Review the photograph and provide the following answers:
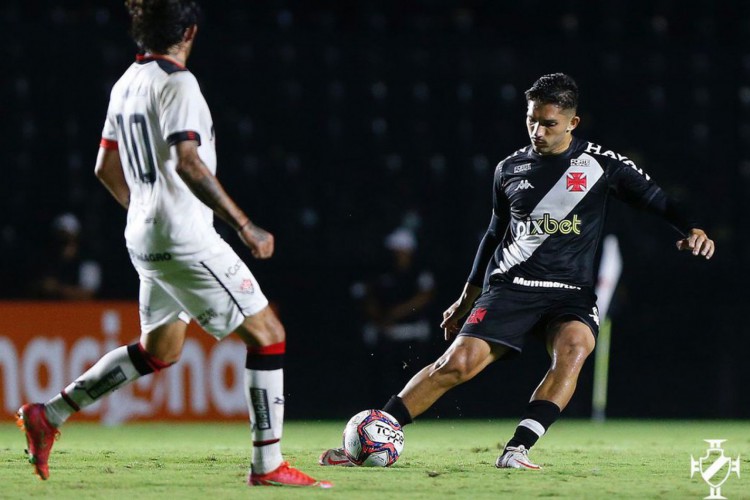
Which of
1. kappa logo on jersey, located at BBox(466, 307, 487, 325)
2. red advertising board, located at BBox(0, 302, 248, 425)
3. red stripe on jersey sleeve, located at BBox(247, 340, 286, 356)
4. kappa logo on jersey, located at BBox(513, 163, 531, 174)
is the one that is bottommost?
red advertising board, located at BBox(0, 302, 248, 425)

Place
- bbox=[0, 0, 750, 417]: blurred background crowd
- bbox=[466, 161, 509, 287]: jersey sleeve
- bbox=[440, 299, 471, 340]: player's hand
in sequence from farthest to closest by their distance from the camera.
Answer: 1. bbox=[0, 0, 750, 417]: blurred background crowd
2. bbox=[440, 299, 471, 340]: player's hand
3. bbox=[466, 161, 509, 287]: jersey sleeve

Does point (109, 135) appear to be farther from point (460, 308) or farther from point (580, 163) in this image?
point (580, 163)

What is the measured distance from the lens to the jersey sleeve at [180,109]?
4.97 metres

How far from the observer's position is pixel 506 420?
40.8ft

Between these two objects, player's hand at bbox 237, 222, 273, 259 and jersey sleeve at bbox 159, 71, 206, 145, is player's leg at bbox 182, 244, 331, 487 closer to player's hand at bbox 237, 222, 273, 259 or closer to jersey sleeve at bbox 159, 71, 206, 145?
player's hand at bbox 237, 222, 273, 259

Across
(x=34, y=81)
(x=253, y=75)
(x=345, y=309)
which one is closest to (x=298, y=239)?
(x=345, y=309)

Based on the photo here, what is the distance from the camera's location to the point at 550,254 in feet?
21.2

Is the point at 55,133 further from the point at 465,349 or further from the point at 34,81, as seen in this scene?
the point at 465,349

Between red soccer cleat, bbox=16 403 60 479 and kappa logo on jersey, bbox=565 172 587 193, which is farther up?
kappa logo on jersey, bbox=565 172 587 193

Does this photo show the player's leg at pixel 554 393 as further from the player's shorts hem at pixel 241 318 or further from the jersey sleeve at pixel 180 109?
the jersey sleeve at pixel 180 109

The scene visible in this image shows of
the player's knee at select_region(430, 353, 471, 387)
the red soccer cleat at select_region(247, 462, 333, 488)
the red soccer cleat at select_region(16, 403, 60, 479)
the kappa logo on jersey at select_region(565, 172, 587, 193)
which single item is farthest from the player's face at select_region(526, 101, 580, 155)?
the red soccer cleat at select_region(16, 403, 60, 479)

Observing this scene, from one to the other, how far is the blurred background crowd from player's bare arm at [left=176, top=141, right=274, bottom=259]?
6.67 metres

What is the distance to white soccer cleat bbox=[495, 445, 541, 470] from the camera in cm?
616

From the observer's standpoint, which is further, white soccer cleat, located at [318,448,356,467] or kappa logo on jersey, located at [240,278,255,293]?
white soccer cleat, located at [318,448,356,467]
